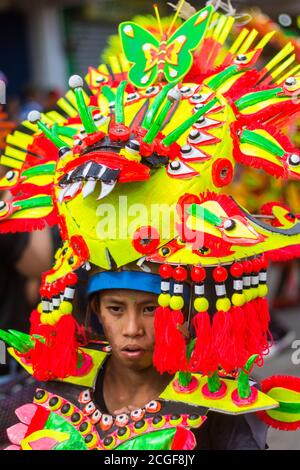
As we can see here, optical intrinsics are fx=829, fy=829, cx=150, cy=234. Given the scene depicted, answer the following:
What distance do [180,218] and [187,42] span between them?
68 cm

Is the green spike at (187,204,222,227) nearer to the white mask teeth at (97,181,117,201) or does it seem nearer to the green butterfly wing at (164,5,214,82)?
the white mask teeth at (97,181,117,201)

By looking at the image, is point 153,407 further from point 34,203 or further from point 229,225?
point 34,203

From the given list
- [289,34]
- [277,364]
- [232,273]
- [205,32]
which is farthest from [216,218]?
[277,364]

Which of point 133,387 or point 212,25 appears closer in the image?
A: point 133,387

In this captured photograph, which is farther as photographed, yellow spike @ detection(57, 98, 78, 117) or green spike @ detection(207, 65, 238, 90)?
yellow spike @ detection(57, 98, 78, 117)

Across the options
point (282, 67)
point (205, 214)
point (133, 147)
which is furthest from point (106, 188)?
point (282, 67)

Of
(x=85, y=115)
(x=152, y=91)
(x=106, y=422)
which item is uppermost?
(x=152, y=91)

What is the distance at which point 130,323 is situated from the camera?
2238 millimetres

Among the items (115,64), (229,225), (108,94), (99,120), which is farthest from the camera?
(115,64)

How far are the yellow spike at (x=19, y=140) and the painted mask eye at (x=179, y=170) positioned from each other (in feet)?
2.18

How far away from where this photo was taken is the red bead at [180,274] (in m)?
2.14

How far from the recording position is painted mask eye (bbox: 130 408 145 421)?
226 cm

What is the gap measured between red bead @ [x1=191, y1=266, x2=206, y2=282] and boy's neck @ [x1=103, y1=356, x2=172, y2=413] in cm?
40

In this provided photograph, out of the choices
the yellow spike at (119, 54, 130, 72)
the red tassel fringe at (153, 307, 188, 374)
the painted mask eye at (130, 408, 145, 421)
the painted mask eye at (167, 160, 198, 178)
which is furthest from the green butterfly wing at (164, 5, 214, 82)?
the painted mask eye at (130, 408, 145, 421)
